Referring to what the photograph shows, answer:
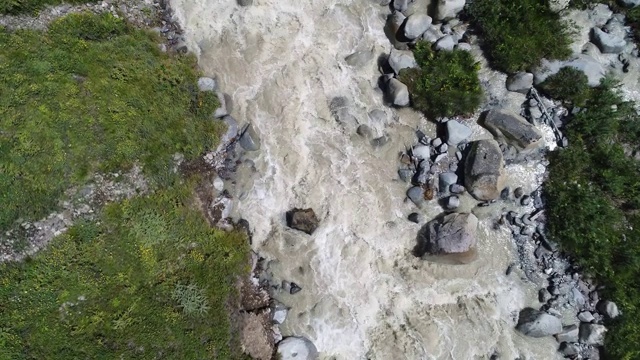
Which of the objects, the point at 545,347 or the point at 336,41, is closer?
the point at 545,347

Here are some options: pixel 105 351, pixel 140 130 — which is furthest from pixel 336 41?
pixel 105 351

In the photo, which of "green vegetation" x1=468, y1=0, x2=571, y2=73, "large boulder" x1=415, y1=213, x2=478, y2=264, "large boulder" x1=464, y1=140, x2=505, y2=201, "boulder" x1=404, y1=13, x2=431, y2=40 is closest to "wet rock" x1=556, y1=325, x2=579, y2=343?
"large boulder" x1=415, y1=213, x2=478, y2=264

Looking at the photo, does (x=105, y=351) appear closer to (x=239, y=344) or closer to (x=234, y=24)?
(x=239, y=344)

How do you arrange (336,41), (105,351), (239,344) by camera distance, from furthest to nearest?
(336,41) < (239,344) < (105,351)

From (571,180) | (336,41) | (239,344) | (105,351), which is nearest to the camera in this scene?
(105,351)

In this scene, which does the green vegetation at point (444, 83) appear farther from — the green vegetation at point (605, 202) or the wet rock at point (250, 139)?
the wet rock at point (250, 139)

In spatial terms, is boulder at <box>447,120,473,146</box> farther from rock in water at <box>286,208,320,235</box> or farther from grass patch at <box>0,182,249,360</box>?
grass patch at <box>0,182,249,360</box>
